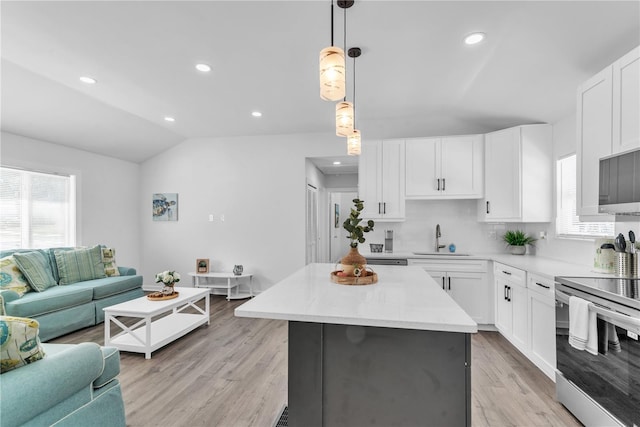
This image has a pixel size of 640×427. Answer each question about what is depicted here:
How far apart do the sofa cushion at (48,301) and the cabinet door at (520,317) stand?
4788 millimetres

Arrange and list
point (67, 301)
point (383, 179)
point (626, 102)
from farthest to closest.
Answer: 1. point (383, 179)
2. point (67, 301)
3. point (626, 102)

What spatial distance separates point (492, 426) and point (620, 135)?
A: 207 centimetres

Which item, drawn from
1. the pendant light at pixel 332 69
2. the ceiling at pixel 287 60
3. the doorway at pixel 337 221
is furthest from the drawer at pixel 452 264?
the doorway at pixel 337 221

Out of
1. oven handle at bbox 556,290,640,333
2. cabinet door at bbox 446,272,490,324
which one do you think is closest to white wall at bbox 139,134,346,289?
cabinet door at bbox 446,272,490,324

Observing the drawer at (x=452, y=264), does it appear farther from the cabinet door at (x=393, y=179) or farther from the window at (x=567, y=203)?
the window at (x=567, y=203)

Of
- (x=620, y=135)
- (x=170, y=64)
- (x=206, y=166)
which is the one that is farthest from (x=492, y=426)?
(x=206, y=166)

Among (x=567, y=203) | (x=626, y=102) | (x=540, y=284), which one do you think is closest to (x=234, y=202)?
(x=540, y=284)

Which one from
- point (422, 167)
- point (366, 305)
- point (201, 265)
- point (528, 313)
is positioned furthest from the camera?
point (201, 265)

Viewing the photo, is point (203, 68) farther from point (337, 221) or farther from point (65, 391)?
point (337, 221)

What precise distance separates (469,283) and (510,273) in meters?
0.62

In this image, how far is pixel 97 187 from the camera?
5145 millimetres

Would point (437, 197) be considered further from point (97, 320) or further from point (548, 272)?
point (97, 320)

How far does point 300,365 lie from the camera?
161cm

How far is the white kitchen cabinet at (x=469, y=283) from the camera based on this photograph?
372cm
